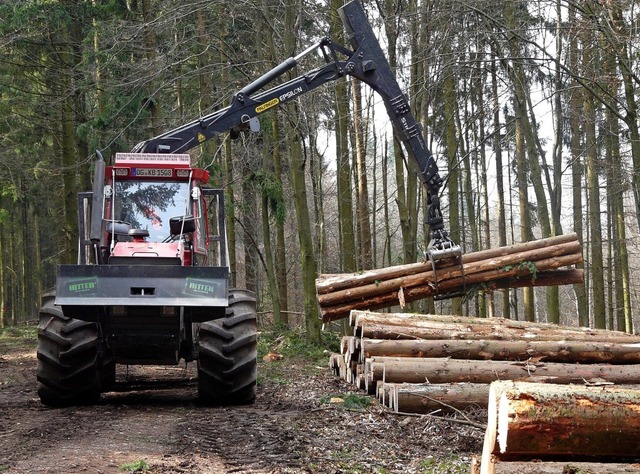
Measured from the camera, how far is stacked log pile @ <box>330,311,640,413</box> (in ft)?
31.9

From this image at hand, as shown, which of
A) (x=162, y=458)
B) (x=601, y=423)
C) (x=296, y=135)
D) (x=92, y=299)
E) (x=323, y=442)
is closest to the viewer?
(x=601, y=423)

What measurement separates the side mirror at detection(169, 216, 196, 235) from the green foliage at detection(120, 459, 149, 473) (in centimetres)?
441

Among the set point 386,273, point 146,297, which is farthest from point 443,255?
point 146,297

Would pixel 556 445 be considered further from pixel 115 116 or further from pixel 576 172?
pixel 576 172

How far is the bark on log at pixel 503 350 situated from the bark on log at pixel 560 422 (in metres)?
5.84

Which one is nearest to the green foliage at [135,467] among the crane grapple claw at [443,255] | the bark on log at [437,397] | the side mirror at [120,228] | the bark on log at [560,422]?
the bark on log at [560,422]

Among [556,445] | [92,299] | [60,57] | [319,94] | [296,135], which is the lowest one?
[556,445]

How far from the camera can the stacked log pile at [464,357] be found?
973 centimetres

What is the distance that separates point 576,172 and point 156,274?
21685 millimetres

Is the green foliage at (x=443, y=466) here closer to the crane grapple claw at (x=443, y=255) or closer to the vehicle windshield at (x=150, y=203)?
the vehicle windshield at (x=150, y=203)

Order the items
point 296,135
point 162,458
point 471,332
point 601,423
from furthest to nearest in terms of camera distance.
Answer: point 296,135 → point 471,332 → point 162,458 → point 601,423

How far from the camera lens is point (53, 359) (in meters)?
9.55

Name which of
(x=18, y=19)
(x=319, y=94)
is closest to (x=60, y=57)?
(x=18, y=19)

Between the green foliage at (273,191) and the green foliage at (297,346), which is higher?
the green foliage at (273,191)
